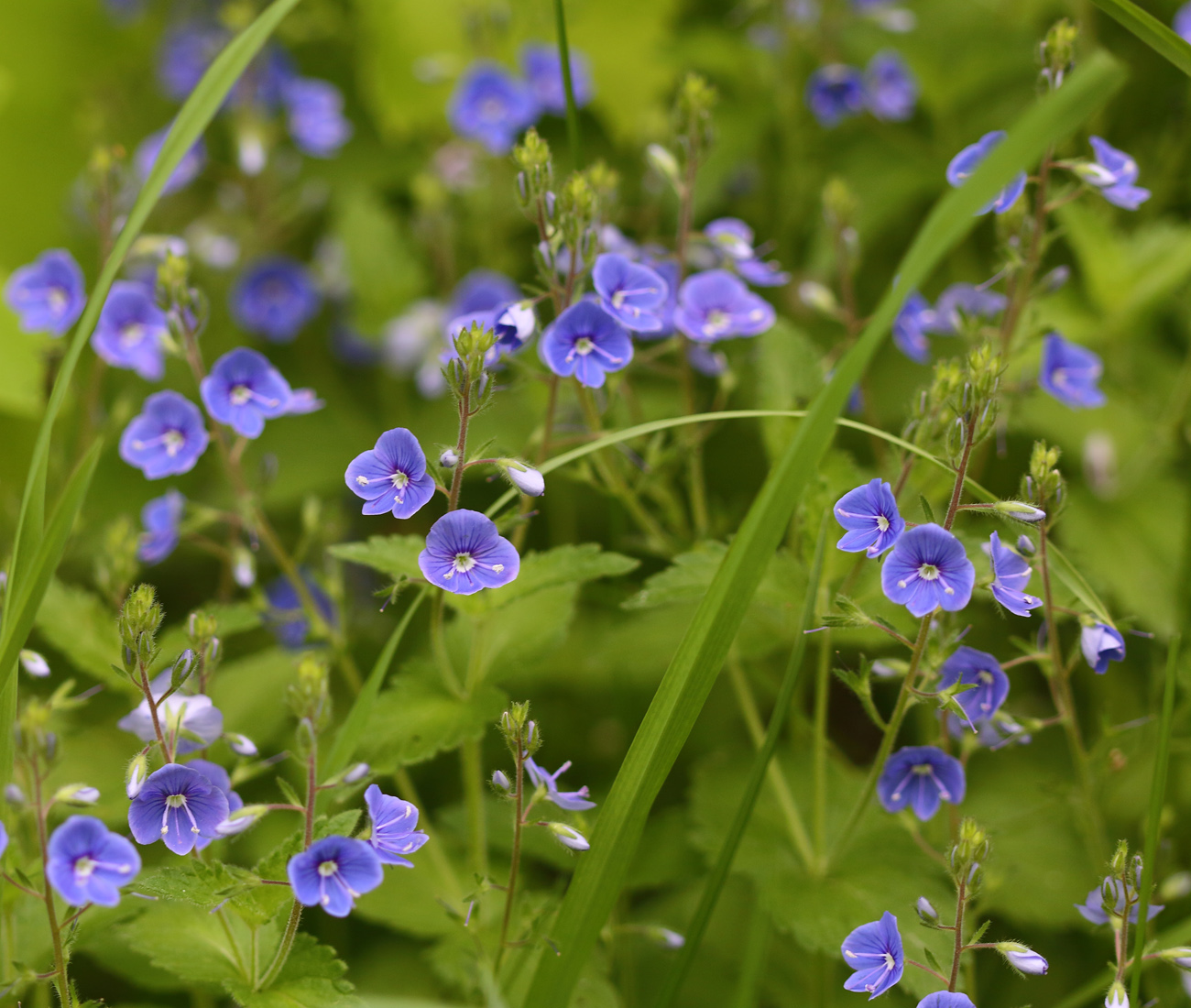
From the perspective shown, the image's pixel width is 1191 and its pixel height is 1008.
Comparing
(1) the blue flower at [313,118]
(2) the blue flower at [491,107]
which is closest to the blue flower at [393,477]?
(2) the blue flower at [491,107]

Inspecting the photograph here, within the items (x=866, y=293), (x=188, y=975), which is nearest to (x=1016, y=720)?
(x=188, y=975)

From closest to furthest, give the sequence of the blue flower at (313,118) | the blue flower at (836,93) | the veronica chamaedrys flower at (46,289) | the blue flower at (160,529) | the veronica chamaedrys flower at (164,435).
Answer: the veronica chamaedrys flower at (164,435), the blue flower at (160,529), the veronica chamaedrys flower at (46,289), the blue flower at (836,93), the blue flower at (313,118)

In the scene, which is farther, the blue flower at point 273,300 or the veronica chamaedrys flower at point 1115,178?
the blue flower at point 273,300

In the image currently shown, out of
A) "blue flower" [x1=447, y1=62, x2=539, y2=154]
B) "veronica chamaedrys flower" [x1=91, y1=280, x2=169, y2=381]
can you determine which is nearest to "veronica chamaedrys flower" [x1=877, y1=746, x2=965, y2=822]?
"veronica chamaedrys flower" [x1=91, y1=280, x2=169, y2=381]

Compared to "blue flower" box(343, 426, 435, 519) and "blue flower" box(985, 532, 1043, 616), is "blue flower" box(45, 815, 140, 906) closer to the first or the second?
"blue flower" box(343, 426, 435, 519)

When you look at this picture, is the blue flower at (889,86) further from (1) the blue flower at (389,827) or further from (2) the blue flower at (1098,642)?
(1) the blue flower at (389,827)

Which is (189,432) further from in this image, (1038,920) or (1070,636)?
(1070,636)

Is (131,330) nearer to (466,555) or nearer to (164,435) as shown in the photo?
(164,435)
